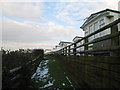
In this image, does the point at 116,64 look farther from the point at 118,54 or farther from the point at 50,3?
the point at 50,3

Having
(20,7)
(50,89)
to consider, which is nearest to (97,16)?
(20,7)

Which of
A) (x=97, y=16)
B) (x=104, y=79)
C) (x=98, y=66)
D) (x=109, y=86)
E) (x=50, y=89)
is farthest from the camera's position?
(x=97, y=16)

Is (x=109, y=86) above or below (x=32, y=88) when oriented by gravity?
above

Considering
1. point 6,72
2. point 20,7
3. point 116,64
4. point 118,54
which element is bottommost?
point 6,72

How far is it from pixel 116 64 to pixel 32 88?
320cm

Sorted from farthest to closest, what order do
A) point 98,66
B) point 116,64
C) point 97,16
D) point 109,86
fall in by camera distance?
point 97,16, point 98,66, point 109,86, point 116,64

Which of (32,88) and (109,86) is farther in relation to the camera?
(32,88)

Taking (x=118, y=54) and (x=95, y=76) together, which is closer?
(x=118, y=54)

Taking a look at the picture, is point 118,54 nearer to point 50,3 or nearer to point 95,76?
point 95,76

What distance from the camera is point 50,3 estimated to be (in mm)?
9297

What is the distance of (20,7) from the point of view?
8.78 meters

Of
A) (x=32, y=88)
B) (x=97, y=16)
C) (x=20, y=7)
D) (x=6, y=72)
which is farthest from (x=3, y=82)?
(x=97, y=16)

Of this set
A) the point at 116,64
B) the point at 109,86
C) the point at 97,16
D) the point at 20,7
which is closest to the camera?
the point at 116,64

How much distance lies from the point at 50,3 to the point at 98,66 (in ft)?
24.1
